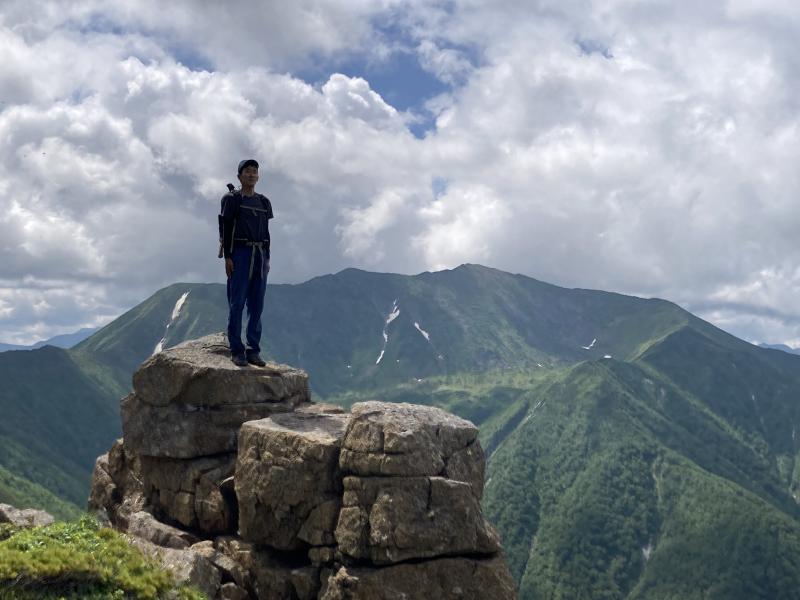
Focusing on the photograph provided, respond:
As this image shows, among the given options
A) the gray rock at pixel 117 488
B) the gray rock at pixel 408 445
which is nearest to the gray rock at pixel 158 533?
the gray rock at pixel 117 488

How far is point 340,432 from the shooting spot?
65.4 ft

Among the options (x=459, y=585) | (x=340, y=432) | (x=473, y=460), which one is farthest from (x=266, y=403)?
(x=459, y=585)

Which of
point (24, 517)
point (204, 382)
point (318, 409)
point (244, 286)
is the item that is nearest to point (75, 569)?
point (24, 517)

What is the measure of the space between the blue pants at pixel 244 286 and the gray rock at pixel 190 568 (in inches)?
340

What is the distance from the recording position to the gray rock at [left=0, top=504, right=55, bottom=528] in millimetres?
18188

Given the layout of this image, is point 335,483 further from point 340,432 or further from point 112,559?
point 112,559

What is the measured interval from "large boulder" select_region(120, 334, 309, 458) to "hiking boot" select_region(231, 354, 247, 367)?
0.24m

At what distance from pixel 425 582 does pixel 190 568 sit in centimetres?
563

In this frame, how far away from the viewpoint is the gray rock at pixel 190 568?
633 inches

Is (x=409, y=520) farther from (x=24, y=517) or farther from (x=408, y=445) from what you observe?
(x=24, y=517)

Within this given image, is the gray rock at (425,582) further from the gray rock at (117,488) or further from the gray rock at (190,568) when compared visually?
the gray rock at (117,488)

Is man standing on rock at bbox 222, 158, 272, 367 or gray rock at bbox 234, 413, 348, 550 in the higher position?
man standing on rock at bbox 222, 158, 272, 367

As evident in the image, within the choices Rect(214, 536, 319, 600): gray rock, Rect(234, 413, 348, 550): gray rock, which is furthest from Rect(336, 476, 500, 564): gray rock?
Rect(214, 536, 319, 600): gray rock

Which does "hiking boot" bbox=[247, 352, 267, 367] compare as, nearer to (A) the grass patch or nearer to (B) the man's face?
(B) the man's face
